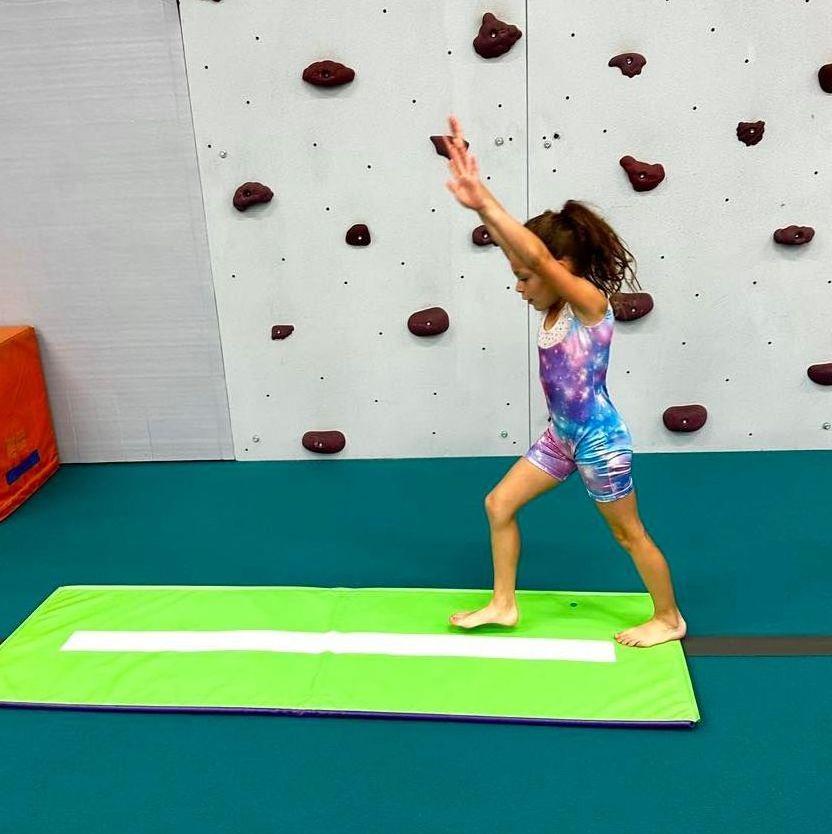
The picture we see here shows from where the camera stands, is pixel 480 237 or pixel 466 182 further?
pixel 480 237

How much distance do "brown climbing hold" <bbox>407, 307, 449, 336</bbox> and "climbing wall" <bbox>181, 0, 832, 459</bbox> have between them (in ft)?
0.04

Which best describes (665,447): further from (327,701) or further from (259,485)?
(327,701)

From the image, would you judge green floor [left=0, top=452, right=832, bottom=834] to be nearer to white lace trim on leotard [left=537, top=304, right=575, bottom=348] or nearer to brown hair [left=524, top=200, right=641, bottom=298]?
white lace trim on leotard [left=537, top=304, right=575, bottom=348]

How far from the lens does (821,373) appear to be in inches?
145

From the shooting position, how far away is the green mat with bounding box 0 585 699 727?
230 centimetres

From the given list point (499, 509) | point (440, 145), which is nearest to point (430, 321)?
point (440, 145)

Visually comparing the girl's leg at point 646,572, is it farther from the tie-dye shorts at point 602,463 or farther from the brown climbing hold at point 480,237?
the brown climbing hold at point 480,237

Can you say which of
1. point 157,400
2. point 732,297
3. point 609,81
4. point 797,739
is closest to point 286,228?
point 157,400

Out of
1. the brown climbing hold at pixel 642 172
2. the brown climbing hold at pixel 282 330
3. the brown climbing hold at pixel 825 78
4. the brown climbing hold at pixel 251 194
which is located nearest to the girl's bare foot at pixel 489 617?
the brown climbing hold at pixel 282 330

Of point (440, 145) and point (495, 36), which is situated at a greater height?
point (495, 36)

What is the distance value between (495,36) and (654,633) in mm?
2210

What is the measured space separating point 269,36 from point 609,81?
1304 mm

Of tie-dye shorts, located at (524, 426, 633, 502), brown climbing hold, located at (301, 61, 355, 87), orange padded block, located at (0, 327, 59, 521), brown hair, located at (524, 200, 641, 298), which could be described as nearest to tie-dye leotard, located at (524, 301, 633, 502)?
tie-dye shorts, located at (524, 426, 633, 502)

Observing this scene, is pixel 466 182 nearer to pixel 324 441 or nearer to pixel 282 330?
pixel 282 330
